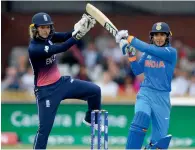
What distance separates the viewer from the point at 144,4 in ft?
49.3

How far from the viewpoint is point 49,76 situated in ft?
30.7

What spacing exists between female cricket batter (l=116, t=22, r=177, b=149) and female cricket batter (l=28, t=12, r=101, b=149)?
21.3 inches

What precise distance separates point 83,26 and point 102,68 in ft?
17.3

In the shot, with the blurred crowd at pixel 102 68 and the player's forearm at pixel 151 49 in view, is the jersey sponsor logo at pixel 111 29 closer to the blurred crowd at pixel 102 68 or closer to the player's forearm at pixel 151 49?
the player's forearm at pixel 151 49

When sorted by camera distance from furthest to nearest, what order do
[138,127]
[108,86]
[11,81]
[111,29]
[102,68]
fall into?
[102,68], [11,81], [108,86], [111,29], [138,127]

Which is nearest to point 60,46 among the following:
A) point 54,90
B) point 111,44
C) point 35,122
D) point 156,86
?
point 54,90

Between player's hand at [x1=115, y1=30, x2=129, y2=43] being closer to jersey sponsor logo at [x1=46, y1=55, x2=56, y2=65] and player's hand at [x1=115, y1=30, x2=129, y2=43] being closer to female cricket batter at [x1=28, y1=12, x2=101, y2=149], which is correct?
female cricket batter at [x1=28, y1=12, x2=101, y2=149]

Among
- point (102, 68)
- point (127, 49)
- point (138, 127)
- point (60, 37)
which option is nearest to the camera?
point (138, 127)

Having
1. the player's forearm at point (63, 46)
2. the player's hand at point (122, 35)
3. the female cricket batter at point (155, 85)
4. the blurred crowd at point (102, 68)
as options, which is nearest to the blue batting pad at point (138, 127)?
the female cricket batter at point (155, 85)

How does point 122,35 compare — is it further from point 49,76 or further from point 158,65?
point 49,76

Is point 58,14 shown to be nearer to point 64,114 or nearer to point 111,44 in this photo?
point 111,44

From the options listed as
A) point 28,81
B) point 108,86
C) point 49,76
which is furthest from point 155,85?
point 28,81

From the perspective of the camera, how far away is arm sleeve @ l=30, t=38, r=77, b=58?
9047 mm

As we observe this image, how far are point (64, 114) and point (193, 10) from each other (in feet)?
11.6
